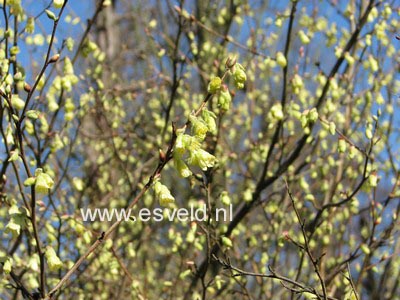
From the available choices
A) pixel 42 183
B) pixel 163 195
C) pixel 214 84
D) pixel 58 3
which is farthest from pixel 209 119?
pixel 58 3

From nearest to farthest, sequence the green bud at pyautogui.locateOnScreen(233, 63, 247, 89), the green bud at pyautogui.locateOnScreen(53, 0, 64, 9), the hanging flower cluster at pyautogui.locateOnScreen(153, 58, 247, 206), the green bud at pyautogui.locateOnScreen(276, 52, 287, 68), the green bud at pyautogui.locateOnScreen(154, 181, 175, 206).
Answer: the hanging flower cluster at pyautogui.locateOnScreen(153, 58, 247, 206) < the green bud at pyautogui.locateOnScreen(154, 181, 175, 206) < the green bud at pyautogui.locateOnScreen(233, 63, 247, 89) < the green bud at pyautogui.locateOnScreen(53, 0, 64, 9) < the green bud at pyautogui.locateOnScreen(276, 52, 287, 68)

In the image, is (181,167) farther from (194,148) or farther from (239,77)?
(239,77)

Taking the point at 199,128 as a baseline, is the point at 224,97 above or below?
above

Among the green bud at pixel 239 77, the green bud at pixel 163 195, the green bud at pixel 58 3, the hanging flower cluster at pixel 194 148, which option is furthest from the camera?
the green bud at pixel 58 3

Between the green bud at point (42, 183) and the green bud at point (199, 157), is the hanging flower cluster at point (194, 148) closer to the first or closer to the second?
the green bud at point (199, 157)

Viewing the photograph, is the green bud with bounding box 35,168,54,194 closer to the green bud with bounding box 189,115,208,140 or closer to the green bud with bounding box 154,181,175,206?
the green bud with bounding box 154,181,175,206

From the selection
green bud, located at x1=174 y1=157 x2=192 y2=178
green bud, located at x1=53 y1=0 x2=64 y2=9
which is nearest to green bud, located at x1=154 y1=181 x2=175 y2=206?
green bud, located at x1=174 y1=157 x2=192 y2=178

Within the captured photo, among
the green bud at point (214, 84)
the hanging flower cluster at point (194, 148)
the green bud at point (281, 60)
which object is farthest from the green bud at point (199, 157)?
the green bud at point (281, 60)

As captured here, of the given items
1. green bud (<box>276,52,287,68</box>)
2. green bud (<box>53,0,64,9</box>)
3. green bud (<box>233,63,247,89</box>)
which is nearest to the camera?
green bud (<box>233,63,247,89</box>)

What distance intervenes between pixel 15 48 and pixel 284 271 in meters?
3.70

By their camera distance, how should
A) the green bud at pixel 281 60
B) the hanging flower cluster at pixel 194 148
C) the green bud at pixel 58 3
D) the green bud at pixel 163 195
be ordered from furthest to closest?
the green bud at pixel 281 60
the green bud at pixel 58 3
the green bud at pixel 163 195
the hanging flower cluster at pixel 194 148

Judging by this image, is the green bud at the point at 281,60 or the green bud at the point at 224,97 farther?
the green bud at the point at 281,60

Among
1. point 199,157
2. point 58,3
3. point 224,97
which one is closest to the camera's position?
point 199,157

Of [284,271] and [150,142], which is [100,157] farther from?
[284,271]
